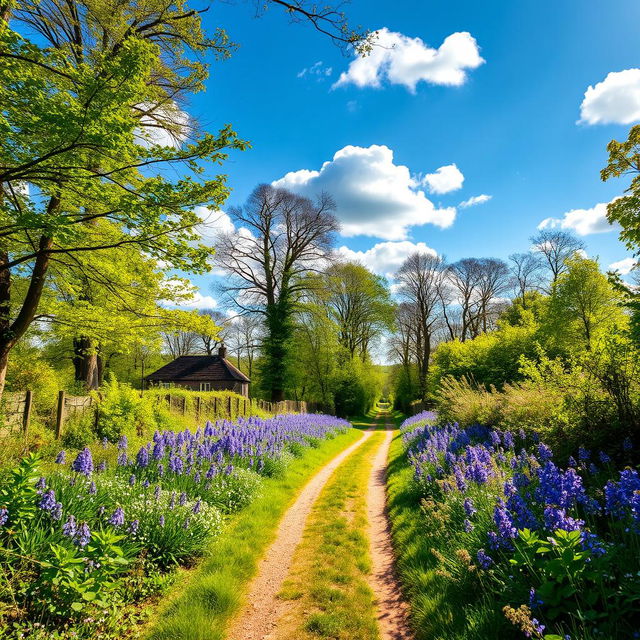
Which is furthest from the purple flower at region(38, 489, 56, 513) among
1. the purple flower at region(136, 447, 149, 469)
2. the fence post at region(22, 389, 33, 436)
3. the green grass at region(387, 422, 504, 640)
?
the fence post at region(22, 389, 33, 436)

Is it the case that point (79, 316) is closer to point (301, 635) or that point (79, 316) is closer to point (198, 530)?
point (198, 530)

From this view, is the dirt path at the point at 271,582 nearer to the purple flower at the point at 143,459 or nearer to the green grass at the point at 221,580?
the green grass at the point at 221,580

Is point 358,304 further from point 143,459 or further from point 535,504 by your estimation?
point 535,504

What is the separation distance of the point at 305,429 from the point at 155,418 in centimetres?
564

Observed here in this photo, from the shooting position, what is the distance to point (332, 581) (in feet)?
14.2

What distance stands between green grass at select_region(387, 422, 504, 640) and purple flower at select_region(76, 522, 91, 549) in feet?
11.0

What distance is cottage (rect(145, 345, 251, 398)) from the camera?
1385 inches

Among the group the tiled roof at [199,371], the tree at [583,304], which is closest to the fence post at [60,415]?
the tree at [583,304]

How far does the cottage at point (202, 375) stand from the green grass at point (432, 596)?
101ft

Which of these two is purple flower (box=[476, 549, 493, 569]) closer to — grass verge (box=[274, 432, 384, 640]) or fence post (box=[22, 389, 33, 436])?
grass verge (box=[274, 432, 384, 640])

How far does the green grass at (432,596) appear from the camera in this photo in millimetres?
2867

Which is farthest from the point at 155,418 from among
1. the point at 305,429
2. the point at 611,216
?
the point at 611,216

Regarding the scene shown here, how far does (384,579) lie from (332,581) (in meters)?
0.68

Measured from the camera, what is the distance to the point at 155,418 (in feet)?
38.5
